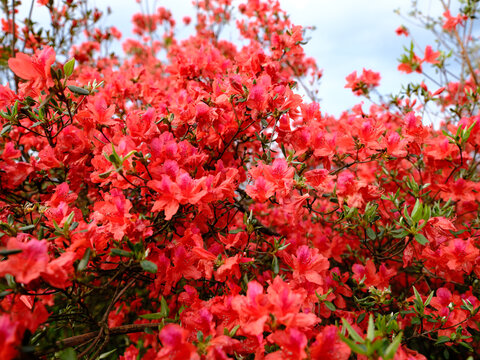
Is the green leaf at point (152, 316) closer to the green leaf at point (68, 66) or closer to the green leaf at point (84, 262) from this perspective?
the green leaf at point (84, 262)

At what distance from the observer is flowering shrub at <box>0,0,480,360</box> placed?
1.01m

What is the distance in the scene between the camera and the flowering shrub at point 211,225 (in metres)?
1.01

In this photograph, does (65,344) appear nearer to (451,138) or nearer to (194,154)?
(194,154)

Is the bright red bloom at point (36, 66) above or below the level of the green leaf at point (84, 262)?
above

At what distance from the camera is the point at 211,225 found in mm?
1668

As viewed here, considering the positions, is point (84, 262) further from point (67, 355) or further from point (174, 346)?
point (174, 346)

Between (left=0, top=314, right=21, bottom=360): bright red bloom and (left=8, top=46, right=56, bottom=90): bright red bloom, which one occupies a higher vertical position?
(left=8, top=46, right=56, bottom=90): bright red bloom

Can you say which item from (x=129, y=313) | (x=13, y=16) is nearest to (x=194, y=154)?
(x=129, y=313)

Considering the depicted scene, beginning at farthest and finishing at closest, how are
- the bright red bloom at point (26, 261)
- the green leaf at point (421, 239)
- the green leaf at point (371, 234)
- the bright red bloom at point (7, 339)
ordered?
1. the green leaf at point (371, 234)
2. the green leaf at point (421, 239)
3. the bright red bloom at point (26, 261)
4. the bright red bloom at point (7, 339)

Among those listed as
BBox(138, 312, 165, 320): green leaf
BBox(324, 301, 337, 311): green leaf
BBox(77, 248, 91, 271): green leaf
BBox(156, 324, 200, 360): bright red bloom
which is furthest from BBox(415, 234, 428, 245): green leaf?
BBox(77, 248, 91, 271): green leaf

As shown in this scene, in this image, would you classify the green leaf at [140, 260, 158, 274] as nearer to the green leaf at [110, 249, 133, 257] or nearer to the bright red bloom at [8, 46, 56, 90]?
the green leaf at [110, 249, 133, 257]

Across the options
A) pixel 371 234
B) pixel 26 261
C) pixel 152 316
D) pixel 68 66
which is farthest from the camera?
pixel 371 234

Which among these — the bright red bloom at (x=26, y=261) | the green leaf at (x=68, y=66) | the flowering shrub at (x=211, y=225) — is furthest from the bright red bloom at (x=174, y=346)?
the green leaf at (x=68, y=66)

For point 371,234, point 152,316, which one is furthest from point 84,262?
point 371,234
